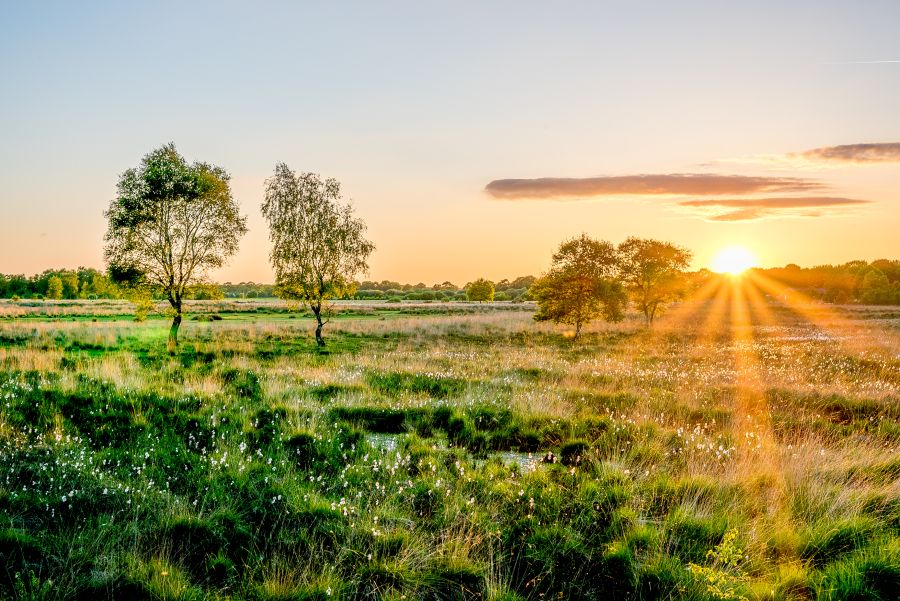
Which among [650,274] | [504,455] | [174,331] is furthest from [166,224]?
[650,274]

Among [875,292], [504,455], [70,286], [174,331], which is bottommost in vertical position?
[875,292]

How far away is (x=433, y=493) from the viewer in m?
6.79

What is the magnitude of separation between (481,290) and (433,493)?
453 feet

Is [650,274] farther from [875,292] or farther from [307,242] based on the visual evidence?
[875,292]

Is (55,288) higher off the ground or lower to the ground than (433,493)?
higher

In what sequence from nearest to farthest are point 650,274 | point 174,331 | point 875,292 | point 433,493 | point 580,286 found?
1. point 433,493
2. point 174,331
3. point 580,286
4. point 650,274
5. point 875,292

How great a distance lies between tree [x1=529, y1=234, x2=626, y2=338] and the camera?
138 ft

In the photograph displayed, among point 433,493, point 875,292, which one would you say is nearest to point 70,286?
point 433,493

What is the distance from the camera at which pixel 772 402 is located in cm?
1389

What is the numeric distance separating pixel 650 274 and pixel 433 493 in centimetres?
5638

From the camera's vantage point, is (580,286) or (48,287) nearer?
(580,286)

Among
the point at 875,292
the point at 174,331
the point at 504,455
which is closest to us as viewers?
the point at 504,455

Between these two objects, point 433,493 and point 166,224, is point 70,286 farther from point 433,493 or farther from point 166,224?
point 433,493

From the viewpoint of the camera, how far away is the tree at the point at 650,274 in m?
57.8
